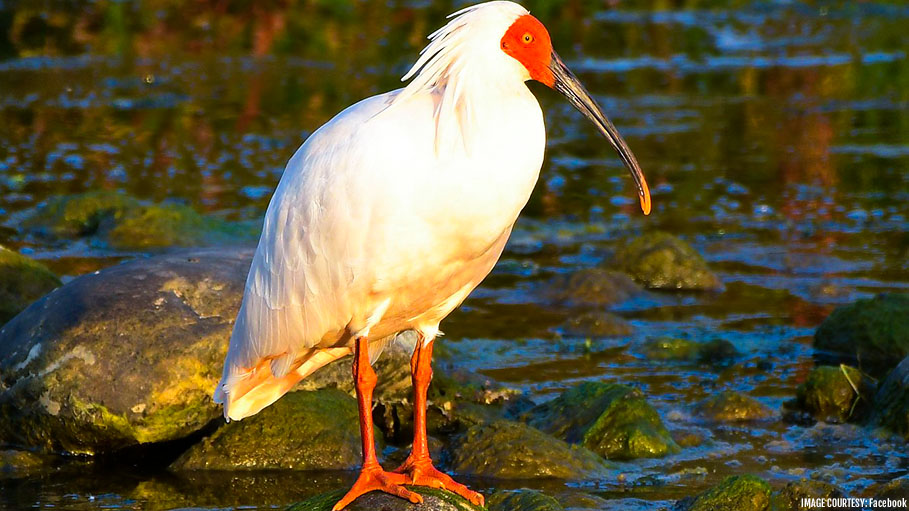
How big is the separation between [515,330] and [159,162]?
6159 mm

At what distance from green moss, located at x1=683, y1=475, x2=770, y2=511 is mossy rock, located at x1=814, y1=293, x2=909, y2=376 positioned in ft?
9.32

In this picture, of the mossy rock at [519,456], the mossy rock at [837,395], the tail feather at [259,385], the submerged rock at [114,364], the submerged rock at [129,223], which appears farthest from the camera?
the submerged rock at [129,223]

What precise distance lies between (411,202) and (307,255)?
0.72 meters

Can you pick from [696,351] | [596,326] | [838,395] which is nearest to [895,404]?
[838,395]

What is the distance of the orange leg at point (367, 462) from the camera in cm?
633

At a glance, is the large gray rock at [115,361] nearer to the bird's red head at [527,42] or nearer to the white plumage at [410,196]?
the white plumage at [410,196]

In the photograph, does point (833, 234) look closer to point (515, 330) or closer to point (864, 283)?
point (864, 283)

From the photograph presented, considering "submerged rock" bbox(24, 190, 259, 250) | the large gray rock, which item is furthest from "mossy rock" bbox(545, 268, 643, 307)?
the large gray rock

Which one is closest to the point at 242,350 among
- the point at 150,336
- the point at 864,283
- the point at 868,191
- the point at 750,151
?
the point at 150,336

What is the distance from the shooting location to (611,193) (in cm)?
1434

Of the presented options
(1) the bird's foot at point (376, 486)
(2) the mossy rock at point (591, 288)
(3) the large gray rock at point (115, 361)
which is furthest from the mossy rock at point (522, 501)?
(2) the mossy rock at point (591, 288)

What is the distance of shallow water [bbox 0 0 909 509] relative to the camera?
8.41 metres

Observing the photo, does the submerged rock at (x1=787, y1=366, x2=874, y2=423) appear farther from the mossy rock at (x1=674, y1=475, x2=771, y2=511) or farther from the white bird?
the white bird

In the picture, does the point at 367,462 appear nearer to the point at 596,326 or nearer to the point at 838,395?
the point at 838,395
